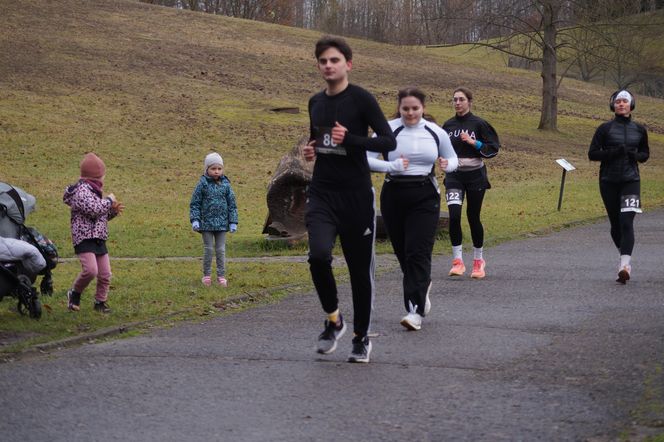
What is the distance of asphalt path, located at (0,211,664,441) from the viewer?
239 inches

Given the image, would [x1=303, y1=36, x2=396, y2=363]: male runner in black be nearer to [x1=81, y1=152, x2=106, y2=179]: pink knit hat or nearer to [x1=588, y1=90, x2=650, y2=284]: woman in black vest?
[x1=81, y1=152, x2=106, y2=179]: pink knit hat

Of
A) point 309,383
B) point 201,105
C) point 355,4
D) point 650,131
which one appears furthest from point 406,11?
point 309,383

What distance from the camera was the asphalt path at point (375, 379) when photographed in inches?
239

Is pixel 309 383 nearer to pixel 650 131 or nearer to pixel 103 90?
pixel 103 90

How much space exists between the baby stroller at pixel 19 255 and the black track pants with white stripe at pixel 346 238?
9.19 ft

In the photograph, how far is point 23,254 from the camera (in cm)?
941

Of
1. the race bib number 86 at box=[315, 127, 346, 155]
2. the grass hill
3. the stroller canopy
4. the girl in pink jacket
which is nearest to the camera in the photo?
the race bib number 86 at box=[315, 127, 346, 155]

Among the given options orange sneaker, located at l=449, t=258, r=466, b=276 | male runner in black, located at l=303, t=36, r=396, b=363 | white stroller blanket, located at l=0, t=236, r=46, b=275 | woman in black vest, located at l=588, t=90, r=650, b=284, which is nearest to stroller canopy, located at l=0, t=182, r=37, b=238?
white stroller blanket, located at l=0, t=236, r=46, b=275

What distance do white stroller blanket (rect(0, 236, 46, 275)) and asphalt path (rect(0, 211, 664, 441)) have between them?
1.16 m

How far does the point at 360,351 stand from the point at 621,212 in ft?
17.5

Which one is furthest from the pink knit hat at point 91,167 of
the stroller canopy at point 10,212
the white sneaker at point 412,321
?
the white sneaker at point 412,321

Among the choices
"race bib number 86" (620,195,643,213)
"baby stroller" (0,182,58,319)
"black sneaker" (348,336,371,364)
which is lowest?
"black sneaker" (348,336,371,364)

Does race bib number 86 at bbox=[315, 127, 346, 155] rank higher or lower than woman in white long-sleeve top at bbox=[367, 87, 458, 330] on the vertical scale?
higher

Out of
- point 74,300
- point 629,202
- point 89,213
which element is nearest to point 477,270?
point 629,202
